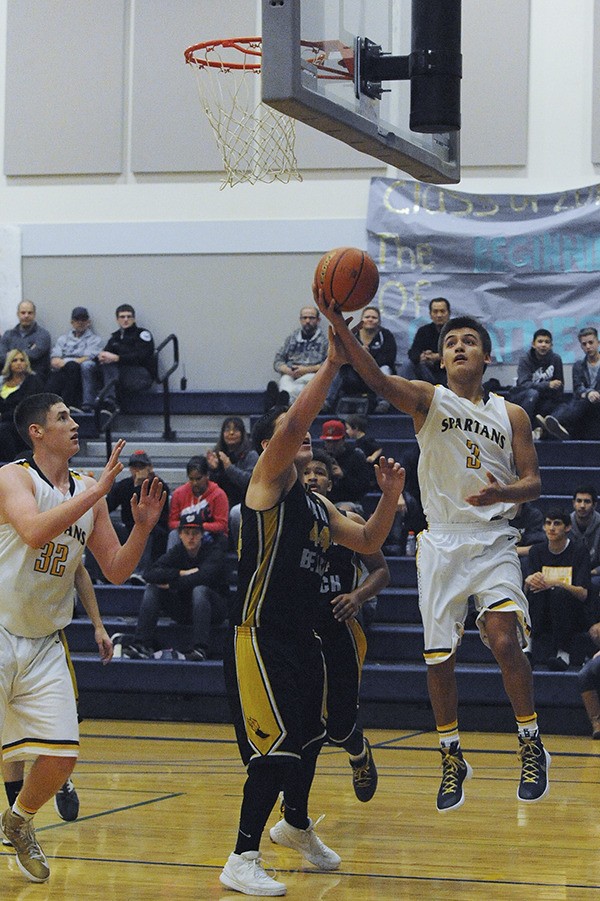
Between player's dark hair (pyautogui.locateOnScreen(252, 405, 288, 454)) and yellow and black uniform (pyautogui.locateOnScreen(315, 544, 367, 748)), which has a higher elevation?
player's dark hair (pyautogui.locateOnScreen(252, 405, 288, 454))

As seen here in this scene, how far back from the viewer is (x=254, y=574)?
4645 millimetres

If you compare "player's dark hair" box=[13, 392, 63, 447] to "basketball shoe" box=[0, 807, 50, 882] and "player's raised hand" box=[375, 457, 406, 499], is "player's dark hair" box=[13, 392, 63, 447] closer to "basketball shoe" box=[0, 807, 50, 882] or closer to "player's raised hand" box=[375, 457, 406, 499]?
"player's raised hand" box=[375, 457, 406, 499]

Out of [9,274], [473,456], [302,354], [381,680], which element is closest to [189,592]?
[381,680]

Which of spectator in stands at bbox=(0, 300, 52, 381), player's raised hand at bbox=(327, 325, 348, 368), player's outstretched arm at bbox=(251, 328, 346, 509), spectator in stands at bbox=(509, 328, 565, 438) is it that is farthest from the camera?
spectator in stands at bbox=(0, 300, 52, 381)

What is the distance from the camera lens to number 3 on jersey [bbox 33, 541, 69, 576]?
4.95m

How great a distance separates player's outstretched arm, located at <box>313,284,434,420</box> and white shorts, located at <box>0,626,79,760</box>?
1.65m

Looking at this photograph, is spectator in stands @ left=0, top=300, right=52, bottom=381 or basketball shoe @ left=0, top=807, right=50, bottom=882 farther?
spectator in stands @ left=0, top=300, right=52, bottom=381

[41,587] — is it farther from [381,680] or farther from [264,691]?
[381,680]

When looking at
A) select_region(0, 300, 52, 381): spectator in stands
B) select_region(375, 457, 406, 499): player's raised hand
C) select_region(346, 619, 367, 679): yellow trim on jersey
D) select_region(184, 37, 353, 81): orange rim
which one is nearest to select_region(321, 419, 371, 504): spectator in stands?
select_region(184, 37, 353, 81): orange rim

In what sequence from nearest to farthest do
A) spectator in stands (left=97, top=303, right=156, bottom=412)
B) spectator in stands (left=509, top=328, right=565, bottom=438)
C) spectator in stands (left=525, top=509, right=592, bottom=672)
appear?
spectator in stands (left=525, top=509, right=592, bottom=672), spectator in stands (left=509, top=328, right=565, bottom=438), spectator in stands (left=97, top=303, right=156, bottom=412)

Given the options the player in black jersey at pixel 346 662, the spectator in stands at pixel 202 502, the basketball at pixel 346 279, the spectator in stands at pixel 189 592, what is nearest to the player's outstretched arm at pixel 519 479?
the player in black jersey at pixel 346 662

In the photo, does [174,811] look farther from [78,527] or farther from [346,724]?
[78,527]

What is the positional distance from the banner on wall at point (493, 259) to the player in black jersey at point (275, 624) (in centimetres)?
936

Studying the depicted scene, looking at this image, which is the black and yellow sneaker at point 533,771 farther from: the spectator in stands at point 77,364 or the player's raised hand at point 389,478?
the spectator in stands at point 77,364
